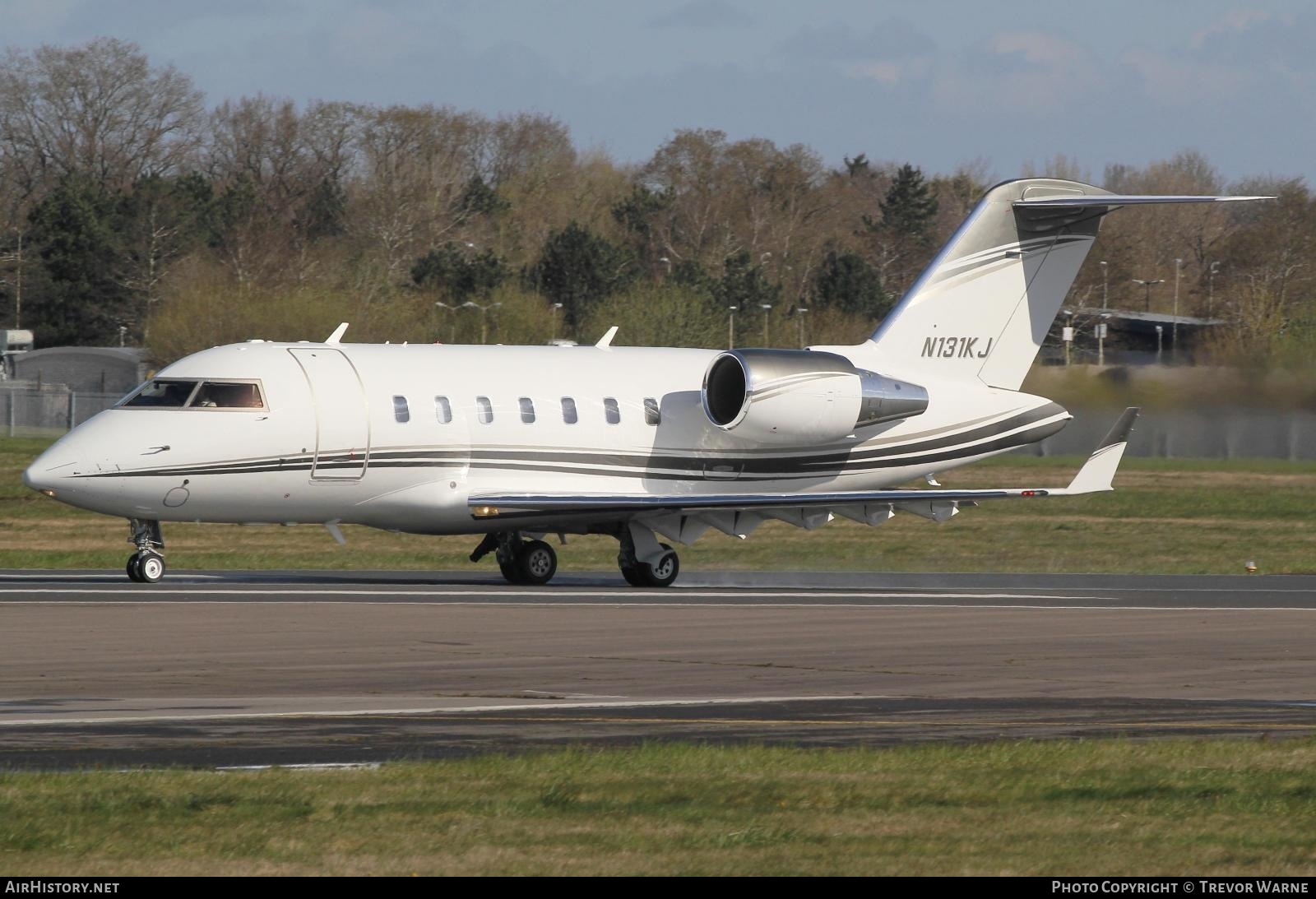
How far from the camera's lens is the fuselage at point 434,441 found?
27.2 m

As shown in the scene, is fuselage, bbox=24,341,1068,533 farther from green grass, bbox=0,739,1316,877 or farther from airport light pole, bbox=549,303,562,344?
airport light pole, bbox=549,303,562,344

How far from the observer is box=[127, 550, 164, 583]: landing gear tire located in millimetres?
27594

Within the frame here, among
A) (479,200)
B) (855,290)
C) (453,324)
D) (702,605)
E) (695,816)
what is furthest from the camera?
(479,200)

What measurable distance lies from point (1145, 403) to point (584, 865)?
32.5m

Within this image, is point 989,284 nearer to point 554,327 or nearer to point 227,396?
point 227,396

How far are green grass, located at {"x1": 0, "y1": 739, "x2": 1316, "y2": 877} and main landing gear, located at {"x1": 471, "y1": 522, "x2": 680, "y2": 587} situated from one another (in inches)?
694

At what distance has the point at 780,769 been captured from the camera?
1192 centimetres

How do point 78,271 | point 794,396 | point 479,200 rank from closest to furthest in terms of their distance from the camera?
1. point 794,396
2. point 78,271
3. point 479,200

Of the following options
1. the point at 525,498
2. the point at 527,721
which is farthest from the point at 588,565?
the point at 527,721

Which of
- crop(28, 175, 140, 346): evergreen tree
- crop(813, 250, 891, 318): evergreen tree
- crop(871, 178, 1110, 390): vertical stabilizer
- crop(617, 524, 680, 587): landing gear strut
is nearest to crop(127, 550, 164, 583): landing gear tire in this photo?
crop(617, 524, 680, 587): landing gear strut

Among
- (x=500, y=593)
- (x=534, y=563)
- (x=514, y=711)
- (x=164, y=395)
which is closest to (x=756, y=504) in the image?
(x=534, y=563)

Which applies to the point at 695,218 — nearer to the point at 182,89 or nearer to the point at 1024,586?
the point at 182,89

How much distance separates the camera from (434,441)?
2878cm

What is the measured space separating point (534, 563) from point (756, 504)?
3782mm
